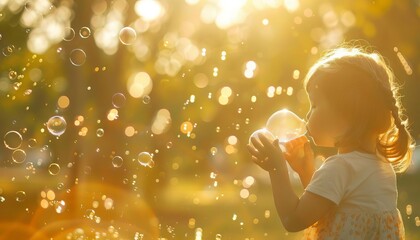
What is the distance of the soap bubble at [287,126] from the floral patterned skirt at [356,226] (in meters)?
0.56

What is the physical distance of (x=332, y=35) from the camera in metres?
12.5

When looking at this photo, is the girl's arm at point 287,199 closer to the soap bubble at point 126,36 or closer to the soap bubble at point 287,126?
the soap bubble at point 287,126

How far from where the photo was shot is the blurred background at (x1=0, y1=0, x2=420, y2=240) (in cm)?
845

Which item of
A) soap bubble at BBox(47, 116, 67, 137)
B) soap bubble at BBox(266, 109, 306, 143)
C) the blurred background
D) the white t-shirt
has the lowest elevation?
the white t-shirt

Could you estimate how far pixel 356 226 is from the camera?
245 centimetres

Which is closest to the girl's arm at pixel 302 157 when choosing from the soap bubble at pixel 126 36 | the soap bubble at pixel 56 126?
the soap bubble at pixel 56 126

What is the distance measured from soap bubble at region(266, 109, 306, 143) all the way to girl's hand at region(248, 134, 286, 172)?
1.38 ft

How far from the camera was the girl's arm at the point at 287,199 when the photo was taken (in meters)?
2.40

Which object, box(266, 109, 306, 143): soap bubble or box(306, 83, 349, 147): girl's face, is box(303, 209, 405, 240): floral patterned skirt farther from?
box(266, 109, 306, 143): soap bubble

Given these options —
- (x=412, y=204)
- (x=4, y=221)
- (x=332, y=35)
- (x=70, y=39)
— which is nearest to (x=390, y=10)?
(x=332, y=35)

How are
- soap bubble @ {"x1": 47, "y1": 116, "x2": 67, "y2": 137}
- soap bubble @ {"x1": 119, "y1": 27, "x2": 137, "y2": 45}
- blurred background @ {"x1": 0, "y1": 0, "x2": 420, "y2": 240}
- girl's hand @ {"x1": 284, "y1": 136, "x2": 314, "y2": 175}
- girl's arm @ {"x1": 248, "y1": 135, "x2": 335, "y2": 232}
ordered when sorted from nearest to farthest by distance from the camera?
girl's arm @ {"x1": 248, "y1": 135, "x2": 335, "y2": 232}
girl's hand @ {"x1": 284, "y1": 136, "x2": 314, "y2": 175}
soap bubble @ {"x1": 47, "y1": 116, "x2": 67, "y2": 137}
soap bubble @ {"x1": 119, "y1": 27, "x2": 137, "y2": 45}
blurred background @ {"x1": 0, "y1": 0, "x2": 420, "y2": 240}

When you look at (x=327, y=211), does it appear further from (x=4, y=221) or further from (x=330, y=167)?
(x=4, y=221)

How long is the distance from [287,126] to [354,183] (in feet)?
1.94

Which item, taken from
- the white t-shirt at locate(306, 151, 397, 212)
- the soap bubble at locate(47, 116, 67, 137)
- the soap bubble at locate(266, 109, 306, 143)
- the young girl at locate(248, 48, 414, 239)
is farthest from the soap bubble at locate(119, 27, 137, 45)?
the white t-shirt at locate(306, 151, 397, 212)
